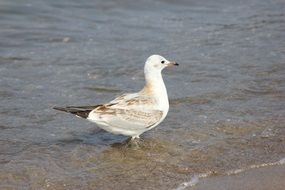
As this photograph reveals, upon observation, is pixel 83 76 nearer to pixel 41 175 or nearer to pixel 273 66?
pixel 273 66

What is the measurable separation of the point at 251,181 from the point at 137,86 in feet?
13.0

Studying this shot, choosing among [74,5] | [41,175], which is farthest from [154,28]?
[41,175]

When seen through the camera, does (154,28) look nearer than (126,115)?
No

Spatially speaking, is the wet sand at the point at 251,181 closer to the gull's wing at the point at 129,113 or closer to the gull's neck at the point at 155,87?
the gull's wing at the point at 129,113

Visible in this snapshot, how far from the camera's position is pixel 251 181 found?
6.75 meters

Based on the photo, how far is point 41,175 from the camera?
7.02 m

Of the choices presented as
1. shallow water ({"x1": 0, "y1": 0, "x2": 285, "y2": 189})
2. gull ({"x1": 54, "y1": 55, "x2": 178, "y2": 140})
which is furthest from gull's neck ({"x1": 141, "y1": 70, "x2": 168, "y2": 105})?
shallow water ({"x1": 0, "y1": 0, "x2": 285, "y2": 189})

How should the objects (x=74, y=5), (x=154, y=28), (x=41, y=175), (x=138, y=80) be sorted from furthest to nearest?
(x=74, y=5), (x=154, y=28), (x=138, y=80), (x=41, y=175)

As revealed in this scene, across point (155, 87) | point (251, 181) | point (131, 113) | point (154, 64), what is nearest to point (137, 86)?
point (154, 64)

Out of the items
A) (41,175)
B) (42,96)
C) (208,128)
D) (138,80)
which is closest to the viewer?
(41,175)

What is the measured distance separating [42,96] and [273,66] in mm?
3590

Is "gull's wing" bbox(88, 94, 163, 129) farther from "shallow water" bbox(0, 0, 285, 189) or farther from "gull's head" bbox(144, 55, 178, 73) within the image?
"gull's head" bbox(144, 55, 178, 73)

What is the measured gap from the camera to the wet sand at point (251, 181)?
21.6 ft

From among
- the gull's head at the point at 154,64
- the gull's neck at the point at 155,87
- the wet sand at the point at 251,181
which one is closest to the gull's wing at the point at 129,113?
the gull's neck at the point at 155,87
